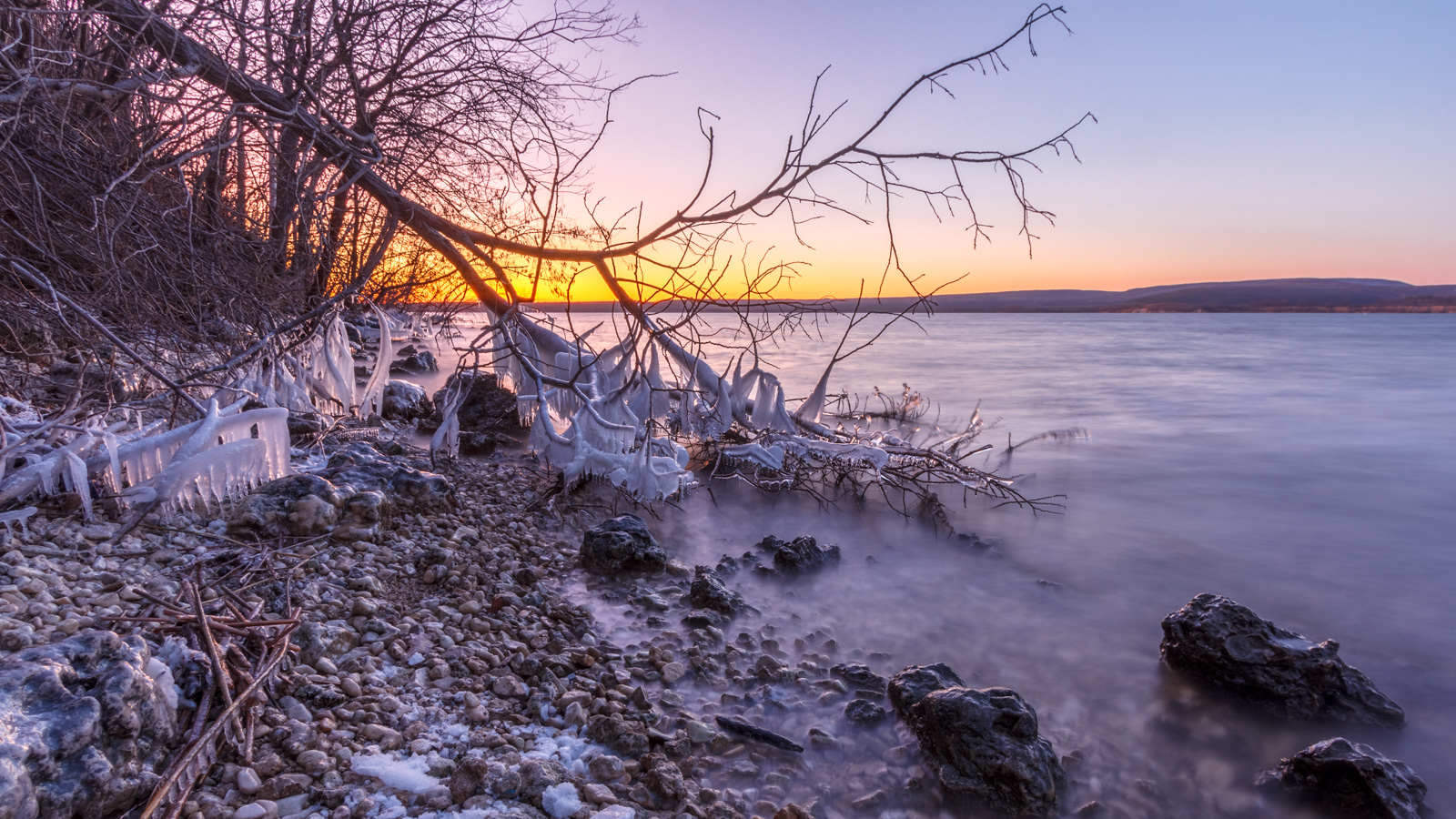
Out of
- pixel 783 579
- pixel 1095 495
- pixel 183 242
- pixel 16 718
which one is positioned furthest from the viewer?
pixel 1095 495

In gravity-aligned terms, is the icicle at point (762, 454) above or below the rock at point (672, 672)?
above

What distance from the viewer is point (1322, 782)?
2.28 meters

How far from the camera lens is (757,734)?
235cm

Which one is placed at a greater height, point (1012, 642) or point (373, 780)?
point (373, 780)

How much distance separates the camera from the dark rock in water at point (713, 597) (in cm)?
323

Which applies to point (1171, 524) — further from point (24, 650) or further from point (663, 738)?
point (24, 650)

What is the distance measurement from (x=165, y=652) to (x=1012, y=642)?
10.9 feet

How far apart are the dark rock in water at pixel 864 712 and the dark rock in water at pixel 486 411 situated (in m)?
4.46

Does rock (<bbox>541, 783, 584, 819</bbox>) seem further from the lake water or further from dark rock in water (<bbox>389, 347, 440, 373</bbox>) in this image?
dark rock in water (<bbox>389, 347, 440, 373</bbox>)

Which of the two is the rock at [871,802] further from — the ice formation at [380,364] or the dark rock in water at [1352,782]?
the ice formation at [380,364]

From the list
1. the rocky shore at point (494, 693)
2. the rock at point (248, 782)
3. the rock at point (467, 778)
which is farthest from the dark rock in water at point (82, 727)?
the rock at point (467, 778)

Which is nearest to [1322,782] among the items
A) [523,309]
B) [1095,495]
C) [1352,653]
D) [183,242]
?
[1352,653]

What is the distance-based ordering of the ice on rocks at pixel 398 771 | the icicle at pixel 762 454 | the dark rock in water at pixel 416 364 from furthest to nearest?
the dark rock in water at pixel 416 364 → the icicle at pixel 762 454 → the ice on rocks at pixel 398 771

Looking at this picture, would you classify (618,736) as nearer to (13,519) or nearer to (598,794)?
(598,794)
